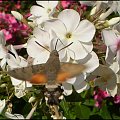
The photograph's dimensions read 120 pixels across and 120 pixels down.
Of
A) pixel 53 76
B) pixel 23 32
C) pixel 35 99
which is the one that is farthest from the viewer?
pixel 23 32

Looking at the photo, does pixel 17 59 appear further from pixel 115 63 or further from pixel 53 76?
pixel 115 63

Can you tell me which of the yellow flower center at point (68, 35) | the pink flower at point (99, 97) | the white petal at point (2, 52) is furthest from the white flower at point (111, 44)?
the pink flower at point (99, 97)

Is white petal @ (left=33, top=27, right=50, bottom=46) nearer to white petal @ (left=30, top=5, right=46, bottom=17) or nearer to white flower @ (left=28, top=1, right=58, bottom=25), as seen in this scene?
white flower @ (left=28, top=1, right=58, bottom=25)

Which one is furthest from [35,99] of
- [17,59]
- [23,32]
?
[23,32]

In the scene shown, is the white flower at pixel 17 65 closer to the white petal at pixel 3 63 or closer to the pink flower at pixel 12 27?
the white petal at pixel 3 63

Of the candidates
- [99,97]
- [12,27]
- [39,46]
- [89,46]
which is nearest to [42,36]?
[39,46]

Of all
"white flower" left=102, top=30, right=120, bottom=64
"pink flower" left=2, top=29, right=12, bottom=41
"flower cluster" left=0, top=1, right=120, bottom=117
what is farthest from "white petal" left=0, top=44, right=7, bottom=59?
"pink flower" left=2, top=29, right=12, bottom=41
